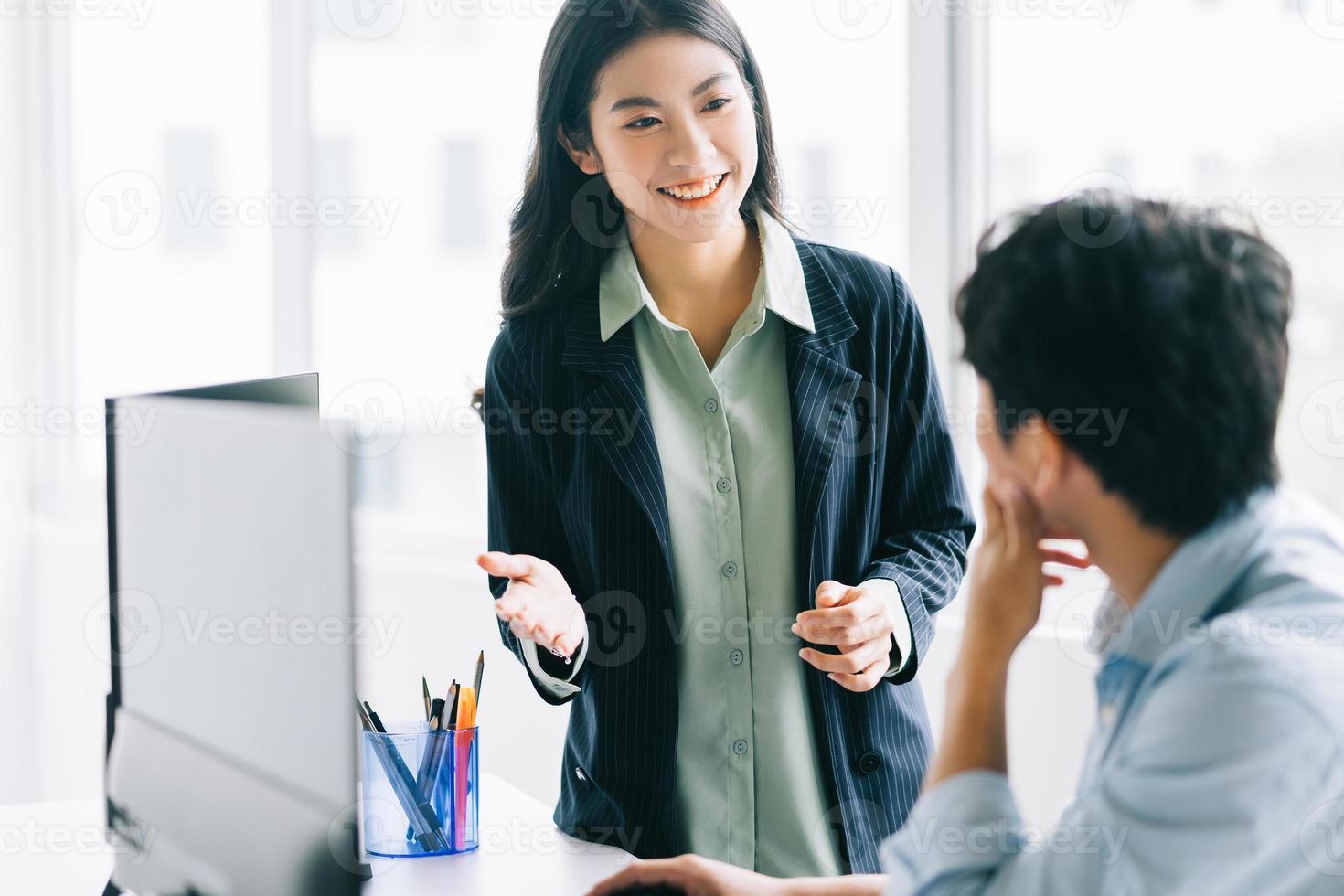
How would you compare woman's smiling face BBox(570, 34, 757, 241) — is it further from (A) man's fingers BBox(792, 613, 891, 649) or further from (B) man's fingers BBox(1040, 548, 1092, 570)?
(B) man's fingers BBox(1040, 548, 1092, 570)

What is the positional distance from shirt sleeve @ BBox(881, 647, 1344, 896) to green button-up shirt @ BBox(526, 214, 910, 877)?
0.64 metres

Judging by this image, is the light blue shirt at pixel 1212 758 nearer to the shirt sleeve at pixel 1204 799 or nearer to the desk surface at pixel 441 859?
the shirt sleeve at pixel 1204 799

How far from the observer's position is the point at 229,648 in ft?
3.24

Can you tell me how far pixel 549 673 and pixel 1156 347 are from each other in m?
0.88

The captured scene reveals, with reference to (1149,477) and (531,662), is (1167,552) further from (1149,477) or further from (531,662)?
(531,662)

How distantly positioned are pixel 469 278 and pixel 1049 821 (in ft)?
6.72

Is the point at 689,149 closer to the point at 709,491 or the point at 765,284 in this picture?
the point at 765,284

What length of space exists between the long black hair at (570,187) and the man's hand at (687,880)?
2.69 ft

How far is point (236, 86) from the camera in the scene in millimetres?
3646

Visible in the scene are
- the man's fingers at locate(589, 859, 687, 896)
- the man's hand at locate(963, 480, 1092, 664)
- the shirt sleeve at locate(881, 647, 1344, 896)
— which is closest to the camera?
the shirt sleeve at locate(881, 647, 1344, 896)

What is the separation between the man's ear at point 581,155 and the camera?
167 cm

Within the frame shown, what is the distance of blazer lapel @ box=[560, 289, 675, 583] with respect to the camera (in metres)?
1.53

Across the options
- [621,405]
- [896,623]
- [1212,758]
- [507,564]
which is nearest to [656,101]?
[621,405]

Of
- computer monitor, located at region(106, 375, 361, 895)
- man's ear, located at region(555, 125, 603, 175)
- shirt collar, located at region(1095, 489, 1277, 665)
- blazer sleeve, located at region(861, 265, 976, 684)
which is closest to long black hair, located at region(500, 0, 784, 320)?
man's ear, located at region(555, 125, 603, 175)
